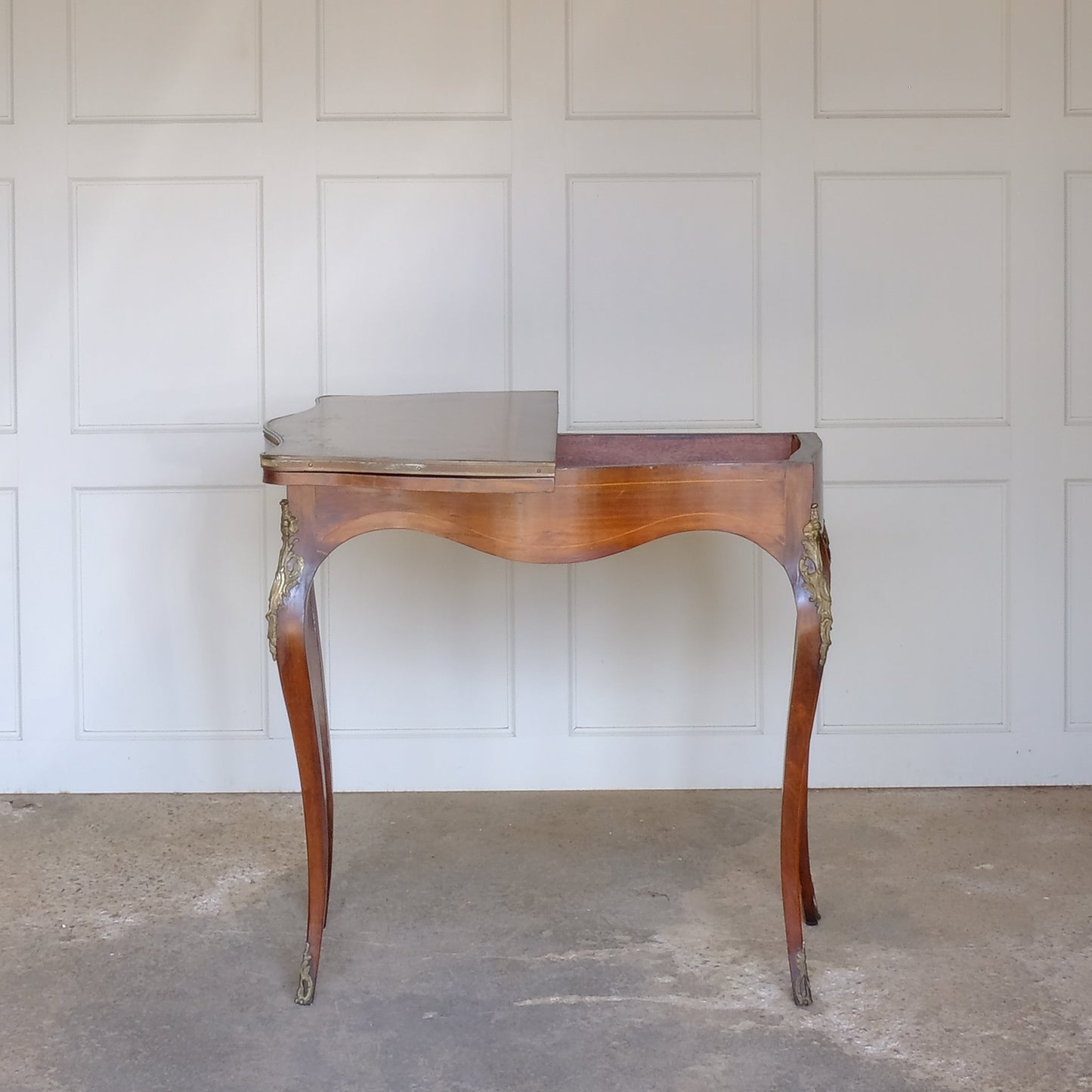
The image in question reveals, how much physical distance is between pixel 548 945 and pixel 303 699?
0.67 meters

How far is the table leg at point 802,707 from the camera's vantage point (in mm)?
1849

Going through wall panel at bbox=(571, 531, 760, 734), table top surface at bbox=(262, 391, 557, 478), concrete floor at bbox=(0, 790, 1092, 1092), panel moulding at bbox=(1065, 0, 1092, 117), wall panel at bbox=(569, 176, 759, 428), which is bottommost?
concrete floor at bbox=(0, 790, 1092, 1092)

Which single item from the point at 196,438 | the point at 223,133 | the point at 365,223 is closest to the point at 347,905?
the point at 196,438

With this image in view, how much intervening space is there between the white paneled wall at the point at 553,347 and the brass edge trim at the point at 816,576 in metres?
1.17

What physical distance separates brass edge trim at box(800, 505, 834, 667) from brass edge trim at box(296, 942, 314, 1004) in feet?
3.26

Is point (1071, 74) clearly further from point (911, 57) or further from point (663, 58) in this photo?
point (663, 58)

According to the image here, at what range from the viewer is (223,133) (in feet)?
9.68

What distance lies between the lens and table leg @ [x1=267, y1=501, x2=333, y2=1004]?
6.03ft

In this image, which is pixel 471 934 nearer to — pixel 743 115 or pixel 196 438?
pixel 196 438

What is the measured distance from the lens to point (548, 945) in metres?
2.11

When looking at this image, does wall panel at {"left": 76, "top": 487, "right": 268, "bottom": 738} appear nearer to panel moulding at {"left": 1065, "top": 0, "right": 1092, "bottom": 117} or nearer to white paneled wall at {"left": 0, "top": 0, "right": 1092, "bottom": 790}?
white paneled wall at {"left": 0, "top": 0, "right": 1092, "bottom": 790}

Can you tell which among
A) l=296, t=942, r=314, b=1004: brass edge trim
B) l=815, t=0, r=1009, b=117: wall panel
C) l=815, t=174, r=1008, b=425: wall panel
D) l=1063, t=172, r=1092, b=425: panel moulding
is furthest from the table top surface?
l=1063, t=172, r=1092, b=425: panel moulding

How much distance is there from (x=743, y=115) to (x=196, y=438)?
1.66m

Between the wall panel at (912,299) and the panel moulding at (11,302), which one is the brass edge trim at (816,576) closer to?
the wall panel at (912,299)
